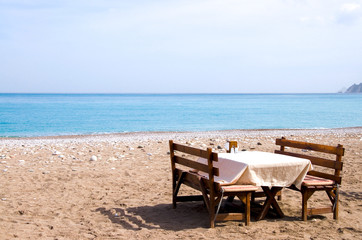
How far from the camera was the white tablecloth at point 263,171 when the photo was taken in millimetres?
6090

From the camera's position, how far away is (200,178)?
250 inches

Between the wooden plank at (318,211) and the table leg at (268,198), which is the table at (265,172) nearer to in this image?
the table leg at (268,198)

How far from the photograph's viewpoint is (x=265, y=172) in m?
6.18

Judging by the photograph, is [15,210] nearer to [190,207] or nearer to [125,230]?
[125,230]

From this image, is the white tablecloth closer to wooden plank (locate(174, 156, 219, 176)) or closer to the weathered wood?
wooden plank (locate(174, 156, 219, 176))

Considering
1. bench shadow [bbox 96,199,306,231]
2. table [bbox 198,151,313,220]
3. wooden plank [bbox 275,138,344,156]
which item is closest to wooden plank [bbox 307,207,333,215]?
bench shadow [bbox 96,199,306,231]

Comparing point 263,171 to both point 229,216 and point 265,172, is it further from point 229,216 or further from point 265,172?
point 229,216

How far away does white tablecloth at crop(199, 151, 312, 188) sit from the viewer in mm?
6090

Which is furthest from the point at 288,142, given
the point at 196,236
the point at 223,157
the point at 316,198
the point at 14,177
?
the point at 14,177

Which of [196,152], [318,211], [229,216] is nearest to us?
[229,216]

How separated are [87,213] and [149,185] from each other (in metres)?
2.34

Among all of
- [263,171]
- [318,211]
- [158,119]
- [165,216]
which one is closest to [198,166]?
[263,171]

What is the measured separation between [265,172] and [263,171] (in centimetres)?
4

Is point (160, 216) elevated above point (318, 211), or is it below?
below
